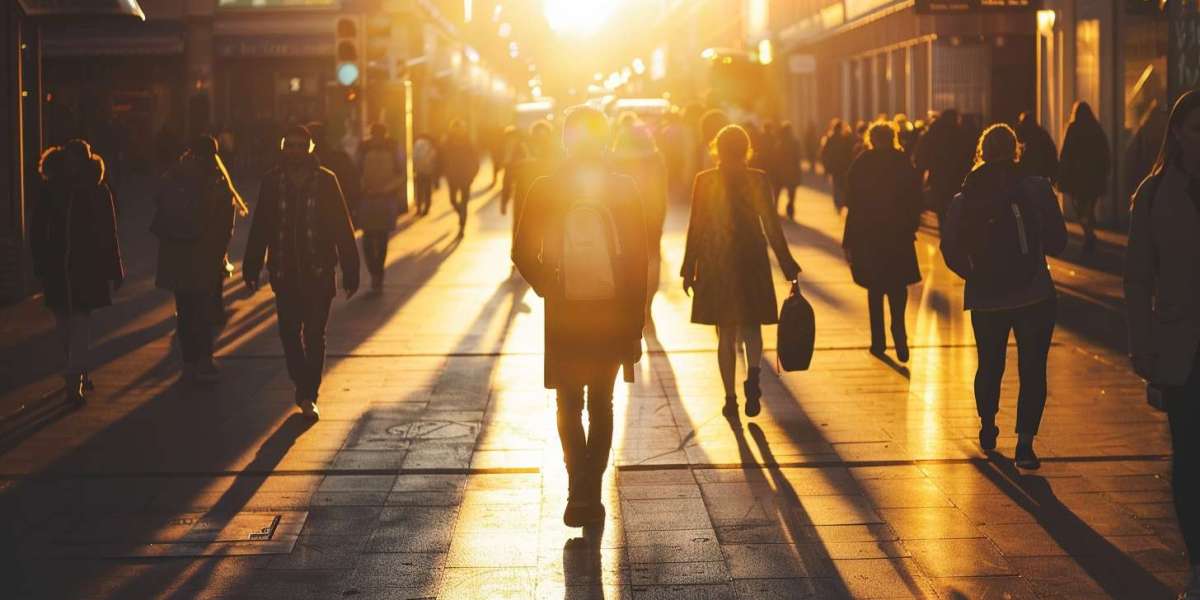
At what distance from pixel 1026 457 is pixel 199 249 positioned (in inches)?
219

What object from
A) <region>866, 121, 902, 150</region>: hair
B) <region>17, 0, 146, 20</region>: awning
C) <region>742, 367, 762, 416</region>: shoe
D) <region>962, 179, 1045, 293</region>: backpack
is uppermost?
<region>17, 0, 146, 20</region>: awning

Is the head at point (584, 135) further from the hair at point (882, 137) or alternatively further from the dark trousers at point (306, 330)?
the hair at point (882, 137)

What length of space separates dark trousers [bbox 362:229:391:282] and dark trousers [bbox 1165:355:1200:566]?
40.0 ft

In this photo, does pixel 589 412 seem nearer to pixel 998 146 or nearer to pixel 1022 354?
pixel 1022 354

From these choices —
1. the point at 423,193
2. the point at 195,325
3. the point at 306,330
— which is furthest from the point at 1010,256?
the point at 423,193

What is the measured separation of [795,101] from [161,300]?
166 ft

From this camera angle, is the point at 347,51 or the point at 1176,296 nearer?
the point at 1176,296

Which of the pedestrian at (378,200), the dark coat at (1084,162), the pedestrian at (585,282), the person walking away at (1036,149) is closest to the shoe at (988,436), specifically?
the pedestrian at (585,282)

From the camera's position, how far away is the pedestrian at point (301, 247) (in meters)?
10.4

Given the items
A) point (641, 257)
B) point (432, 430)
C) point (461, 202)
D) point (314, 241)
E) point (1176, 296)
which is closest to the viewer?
point (1176, 296)

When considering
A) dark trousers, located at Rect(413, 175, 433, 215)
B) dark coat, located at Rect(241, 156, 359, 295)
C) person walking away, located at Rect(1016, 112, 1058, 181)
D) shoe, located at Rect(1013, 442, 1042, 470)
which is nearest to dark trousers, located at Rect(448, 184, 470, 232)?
dark trousers, located at Rect(413, 175, 433, 215)

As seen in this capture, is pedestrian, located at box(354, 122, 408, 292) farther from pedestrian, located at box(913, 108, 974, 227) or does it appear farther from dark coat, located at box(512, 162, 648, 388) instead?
dark coat, located at box(512, 162, 648, 388)

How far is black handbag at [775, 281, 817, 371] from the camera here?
33.9ft

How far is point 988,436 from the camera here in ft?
29.7
